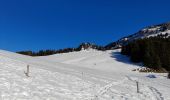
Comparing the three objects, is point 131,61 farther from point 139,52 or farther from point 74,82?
point 74,82

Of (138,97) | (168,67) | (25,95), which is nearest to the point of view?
(25,95)

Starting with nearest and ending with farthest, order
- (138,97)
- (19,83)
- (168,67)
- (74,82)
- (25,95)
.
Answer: (25,95) < (19,83) < (138,97) < (74,82) < (168,67)

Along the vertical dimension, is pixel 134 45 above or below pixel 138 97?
above

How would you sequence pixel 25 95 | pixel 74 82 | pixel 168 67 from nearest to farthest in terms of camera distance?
pixel 25 95, pixel 74 82, pixel 168 67

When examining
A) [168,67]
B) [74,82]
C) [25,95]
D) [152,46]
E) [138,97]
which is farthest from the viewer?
[152,46]

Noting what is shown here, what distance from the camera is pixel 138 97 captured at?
2733 centimetres

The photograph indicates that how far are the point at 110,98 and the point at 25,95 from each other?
23.7 feet

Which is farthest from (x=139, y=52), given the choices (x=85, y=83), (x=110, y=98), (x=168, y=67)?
(x=110, y=98)

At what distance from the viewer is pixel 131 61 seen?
8731cm

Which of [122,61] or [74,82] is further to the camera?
[122,61]

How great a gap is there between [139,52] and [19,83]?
65.2 metres

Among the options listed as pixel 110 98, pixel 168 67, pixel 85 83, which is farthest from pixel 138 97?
pixel 168 67

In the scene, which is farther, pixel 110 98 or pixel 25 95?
pixel 110 98

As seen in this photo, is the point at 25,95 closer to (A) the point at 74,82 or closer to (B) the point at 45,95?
(B) the point at 45,95
